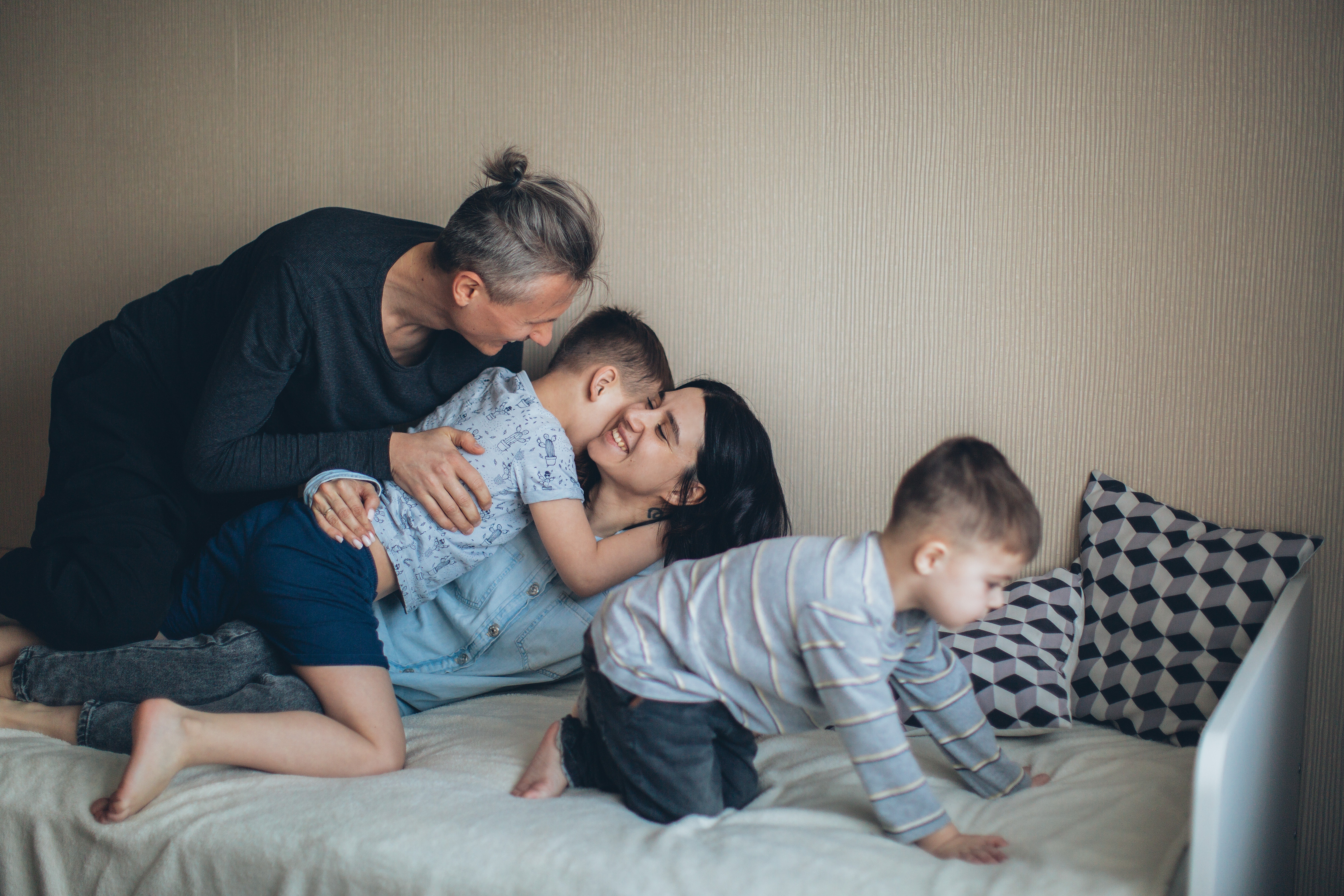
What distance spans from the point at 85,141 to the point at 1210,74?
7.97 feet

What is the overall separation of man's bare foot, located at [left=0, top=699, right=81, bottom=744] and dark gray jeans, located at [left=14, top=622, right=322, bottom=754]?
1 cm

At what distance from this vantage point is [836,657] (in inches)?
36.4

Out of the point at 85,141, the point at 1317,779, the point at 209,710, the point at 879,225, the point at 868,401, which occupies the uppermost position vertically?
the point at 85,141

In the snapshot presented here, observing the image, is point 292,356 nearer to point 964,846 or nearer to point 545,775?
point 545,775

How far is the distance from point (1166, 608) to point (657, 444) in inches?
32.9

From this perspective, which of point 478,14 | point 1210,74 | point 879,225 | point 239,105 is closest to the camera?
point 1210,74

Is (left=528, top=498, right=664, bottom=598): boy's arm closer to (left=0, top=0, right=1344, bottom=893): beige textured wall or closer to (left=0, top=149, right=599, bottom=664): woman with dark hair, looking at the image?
(left=0, top=149, right=599, bottom=664): woman with dark hair

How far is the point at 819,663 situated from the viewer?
0.94 metres

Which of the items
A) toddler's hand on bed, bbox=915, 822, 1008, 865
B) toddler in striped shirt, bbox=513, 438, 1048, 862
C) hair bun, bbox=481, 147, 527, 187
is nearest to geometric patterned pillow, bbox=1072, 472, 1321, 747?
toddler in striped shirt, bbox=513, 438, 1048, 862

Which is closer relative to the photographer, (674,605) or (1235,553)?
(674,605)

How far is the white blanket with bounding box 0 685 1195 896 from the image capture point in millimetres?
880

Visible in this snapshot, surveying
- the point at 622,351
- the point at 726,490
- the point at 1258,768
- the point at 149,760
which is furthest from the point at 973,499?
the point at 149,760

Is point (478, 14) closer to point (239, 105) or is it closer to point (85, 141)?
point (239, 105)

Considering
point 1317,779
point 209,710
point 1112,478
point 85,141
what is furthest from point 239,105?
point 1317,779
